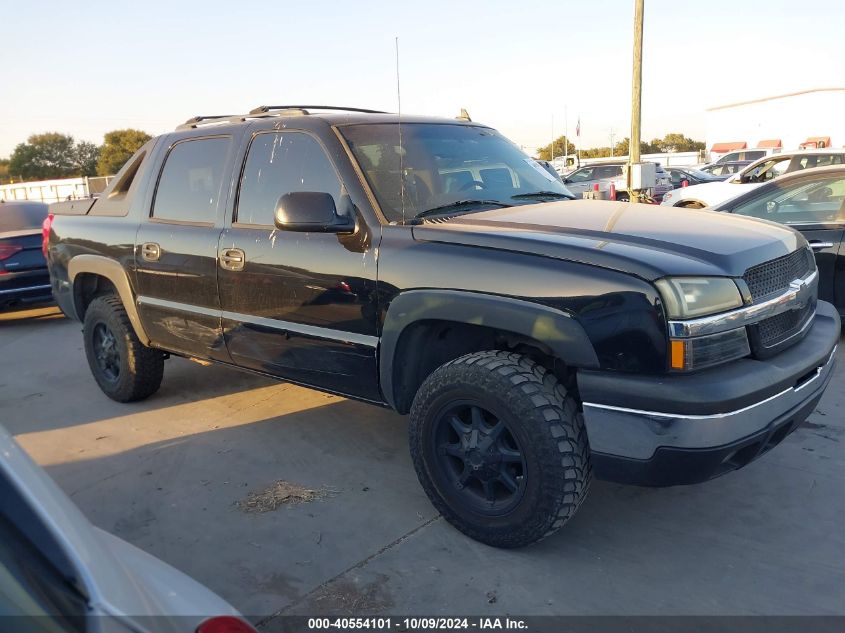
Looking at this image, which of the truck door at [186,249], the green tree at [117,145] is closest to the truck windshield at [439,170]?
the truck door at [186,249]

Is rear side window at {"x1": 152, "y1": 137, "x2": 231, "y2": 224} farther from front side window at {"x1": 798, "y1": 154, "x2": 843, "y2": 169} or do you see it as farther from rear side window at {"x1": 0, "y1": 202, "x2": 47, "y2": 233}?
front side window at {"x1": 798, "y1": 154, "x2": 843, "y2": 169}

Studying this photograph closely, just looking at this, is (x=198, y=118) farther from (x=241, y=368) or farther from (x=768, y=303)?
(x=768, y=303)

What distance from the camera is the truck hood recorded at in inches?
106

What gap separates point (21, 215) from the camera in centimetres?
881

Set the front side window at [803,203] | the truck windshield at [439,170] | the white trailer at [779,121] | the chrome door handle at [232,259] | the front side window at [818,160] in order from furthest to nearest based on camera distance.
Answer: the white trailer at [779,121]
the front side window at [818,160]
the front side window at [803,203]
the chrome door handle at [232,259]
the truck windshield at [439,170]

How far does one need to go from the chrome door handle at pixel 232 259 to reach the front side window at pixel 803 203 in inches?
177

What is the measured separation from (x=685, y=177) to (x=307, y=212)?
20163 mm

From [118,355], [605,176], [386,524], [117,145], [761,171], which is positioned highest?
[117,145]

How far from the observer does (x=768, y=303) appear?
284 centimetres

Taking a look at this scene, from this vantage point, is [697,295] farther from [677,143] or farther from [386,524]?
[677,143]

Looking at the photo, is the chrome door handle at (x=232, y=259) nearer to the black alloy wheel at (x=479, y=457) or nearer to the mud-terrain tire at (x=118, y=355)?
the mud-terrain tire at (x=118, y=355)

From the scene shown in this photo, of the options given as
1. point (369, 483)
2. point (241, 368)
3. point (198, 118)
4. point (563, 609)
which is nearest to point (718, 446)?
point (563, 609)

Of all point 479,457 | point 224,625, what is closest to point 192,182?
point 479,457

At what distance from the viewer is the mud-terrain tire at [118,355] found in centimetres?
489
